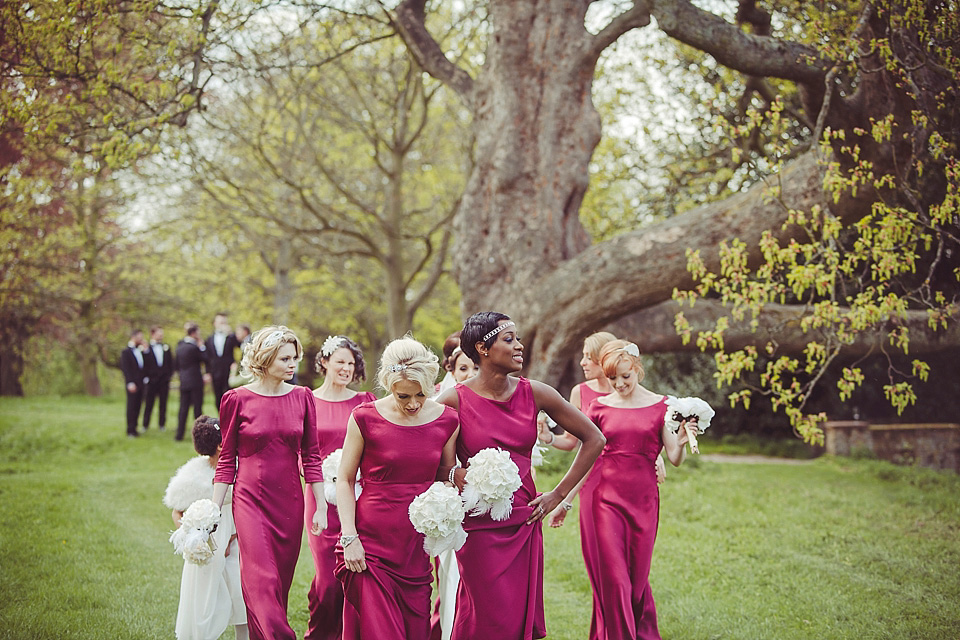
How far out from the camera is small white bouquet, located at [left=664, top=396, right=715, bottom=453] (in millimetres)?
5398

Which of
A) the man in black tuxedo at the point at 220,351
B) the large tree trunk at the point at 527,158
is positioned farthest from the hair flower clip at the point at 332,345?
the man in black tuxedo at the point at 220,351

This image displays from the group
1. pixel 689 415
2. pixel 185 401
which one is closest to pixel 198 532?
pixel 689 415

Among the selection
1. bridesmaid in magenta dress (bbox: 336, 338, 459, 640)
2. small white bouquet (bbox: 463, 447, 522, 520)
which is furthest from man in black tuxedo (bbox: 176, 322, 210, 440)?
small white bouquet (bbox: 463, 447, 522, 520)

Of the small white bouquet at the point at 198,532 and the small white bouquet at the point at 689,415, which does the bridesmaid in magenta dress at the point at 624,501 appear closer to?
the small white bouquet at the point at 689,415

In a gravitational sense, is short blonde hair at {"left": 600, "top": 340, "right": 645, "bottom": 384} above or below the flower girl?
above

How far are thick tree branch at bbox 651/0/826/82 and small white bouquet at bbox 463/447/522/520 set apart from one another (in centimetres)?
529

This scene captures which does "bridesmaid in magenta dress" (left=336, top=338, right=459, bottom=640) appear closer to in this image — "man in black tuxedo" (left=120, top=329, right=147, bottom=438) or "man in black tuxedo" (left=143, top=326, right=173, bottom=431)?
"man in black tuxedo" (left=120, top=329, right=147, bottom=438)

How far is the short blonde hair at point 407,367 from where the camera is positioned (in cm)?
419

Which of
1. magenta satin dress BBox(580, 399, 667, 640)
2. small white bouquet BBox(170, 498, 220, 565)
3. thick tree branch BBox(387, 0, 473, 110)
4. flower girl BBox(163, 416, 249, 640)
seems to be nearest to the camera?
small white bouquet BBox(170, 498, 220, 565)

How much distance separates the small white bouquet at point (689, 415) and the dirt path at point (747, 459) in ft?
33.9

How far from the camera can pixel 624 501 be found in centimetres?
556

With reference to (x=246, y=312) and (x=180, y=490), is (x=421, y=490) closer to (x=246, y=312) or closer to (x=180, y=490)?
(x=180, y=490)

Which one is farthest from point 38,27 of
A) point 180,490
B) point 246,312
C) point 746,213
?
point 246,312

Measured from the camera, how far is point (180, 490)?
5367mm
